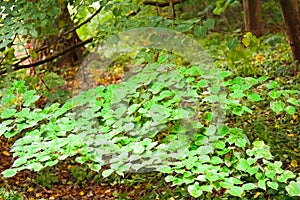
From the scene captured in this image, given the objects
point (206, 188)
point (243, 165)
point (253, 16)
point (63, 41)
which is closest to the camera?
point (206, 188)

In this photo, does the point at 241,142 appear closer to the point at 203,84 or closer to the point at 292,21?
the point at 203,84

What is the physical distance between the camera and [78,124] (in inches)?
93.7

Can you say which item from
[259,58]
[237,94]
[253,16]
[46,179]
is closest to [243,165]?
[237,94]

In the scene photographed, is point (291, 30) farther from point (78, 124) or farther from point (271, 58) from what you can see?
point (78, 124)

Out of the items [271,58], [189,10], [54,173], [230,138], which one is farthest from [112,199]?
[189,10]

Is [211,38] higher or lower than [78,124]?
lower

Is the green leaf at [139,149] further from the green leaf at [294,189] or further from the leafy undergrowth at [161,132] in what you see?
the green leaf at [294,189]

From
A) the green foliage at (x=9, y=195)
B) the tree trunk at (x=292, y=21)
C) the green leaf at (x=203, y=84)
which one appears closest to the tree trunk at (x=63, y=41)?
the green foliage at (x=9, y=195)

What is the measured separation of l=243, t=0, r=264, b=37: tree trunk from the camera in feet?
18.2

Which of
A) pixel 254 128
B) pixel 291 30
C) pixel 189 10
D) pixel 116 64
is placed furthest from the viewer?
pixel 189 10

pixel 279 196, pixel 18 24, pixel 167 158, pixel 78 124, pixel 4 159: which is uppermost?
pixel 18 24

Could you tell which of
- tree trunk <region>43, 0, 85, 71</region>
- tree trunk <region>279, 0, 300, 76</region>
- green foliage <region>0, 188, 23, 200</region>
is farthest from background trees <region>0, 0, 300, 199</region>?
tree trunk <region>279, 0, 300, 76</region>

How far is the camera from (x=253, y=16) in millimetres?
5578

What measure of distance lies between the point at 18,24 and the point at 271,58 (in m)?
2.99
